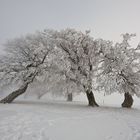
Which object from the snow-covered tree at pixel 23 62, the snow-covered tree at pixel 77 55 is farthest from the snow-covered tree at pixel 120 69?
the snow-covered tree at pixel 23 62

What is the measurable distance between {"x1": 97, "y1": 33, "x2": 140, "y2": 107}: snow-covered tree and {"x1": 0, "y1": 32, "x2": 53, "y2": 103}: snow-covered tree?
7064 millimetres

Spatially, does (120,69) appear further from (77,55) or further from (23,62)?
(23,62)

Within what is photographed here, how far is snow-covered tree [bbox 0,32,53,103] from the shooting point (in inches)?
937

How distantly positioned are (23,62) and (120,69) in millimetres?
12012

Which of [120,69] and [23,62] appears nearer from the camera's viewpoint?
[120,69]

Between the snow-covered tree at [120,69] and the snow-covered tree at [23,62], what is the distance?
278 inches

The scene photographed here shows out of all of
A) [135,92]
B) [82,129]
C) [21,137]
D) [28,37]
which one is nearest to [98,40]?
[135,92]

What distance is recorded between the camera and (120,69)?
21.9 meters

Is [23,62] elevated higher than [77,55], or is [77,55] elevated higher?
[77,55]

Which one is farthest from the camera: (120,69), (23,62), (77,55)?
(23,62)

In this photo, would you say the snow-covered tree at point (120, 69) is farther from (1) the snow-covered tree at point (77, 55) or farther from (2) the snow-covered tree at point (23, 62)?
(2) the snow-covered tree at point (23, 62)

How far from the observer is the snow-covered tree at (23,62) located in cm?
2380

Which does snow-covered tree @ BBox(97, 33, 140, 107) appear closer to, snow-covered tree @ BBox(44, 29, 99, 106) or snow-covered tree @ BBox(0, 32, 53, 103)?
snow-covered tree @ BBox(44, 29, 99, 106)

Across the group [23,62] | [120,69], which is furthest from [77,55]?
[23,62]
